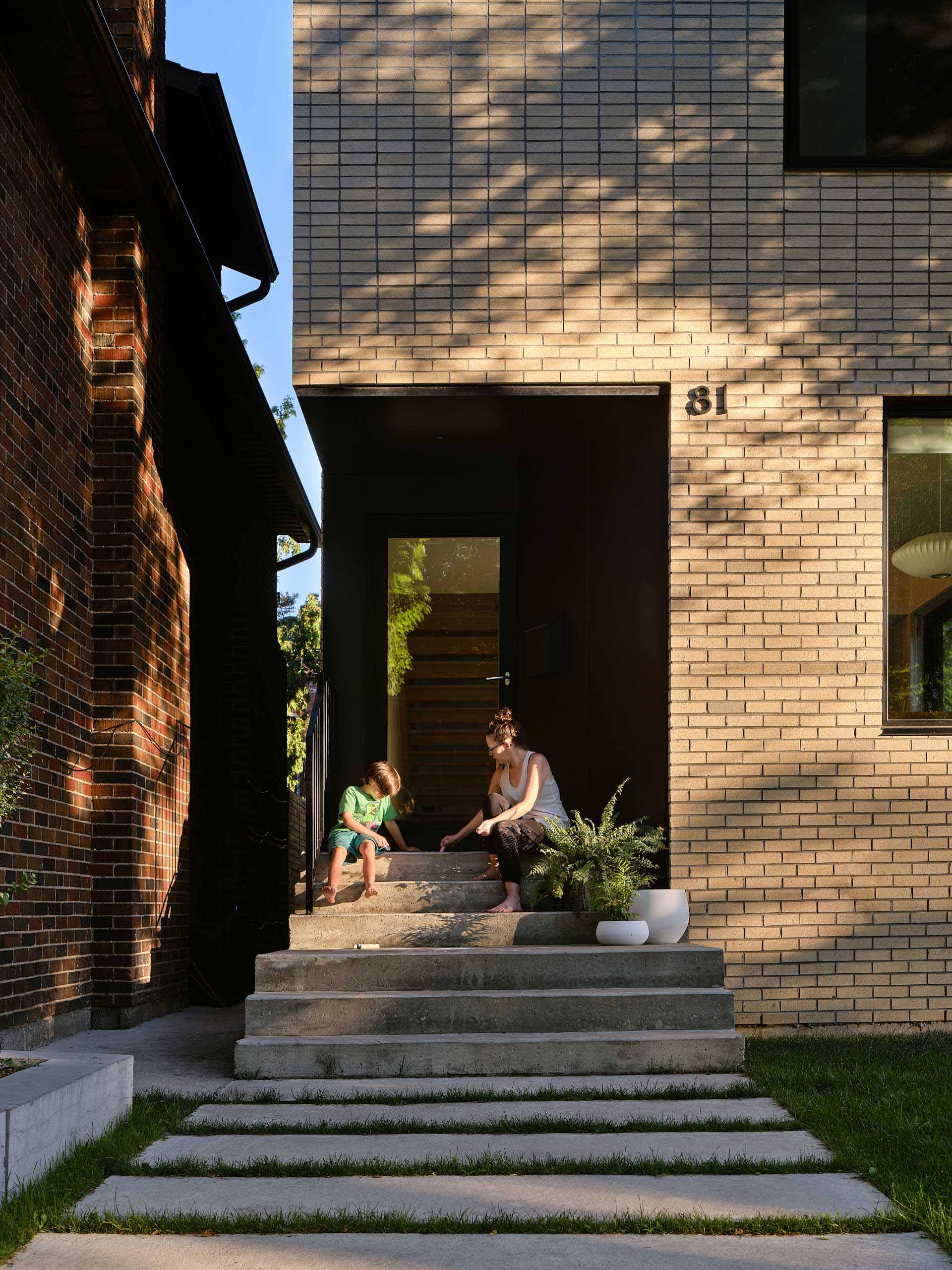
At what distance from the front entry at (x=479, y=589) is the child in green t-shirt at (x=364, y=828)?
1.42m

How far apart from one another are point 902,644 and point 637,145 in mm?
3146

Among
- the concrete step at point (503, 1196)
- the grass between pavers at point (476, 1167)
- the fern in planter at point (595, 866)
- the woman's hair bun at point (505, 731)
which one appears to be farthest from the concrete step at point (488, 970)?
the concrete step at point (503, 1196)

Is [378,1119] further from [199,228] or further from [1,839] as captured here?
[199,228]

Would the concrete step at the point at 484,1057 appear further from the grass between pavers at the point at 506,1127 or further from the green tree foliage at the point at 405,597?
the green tree foliage at the point at 405,597

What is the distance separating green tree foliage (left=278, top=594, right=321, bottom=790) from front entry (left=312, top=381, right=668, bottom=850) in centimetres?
1303

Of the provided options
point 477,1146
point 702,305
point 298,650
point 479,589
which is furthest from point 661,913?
point 298,650

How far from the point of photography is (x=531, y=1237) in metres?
3.47

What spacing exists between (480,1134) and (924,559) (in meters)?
4.33

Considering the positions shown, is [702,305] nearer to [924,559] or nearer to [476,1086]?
[924,559]

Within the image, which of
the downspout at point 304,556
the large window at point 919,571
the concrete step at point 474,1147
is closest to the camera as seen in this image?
the concrete step at point 474,1147

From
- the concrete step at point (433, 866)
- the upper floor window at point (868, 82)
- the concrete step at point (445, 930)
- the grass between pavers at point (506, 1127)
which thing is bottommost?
the grass between pavers at point (506, 1127)

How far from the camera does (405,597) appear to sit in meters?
10.0

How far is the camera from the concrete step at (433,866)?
786 centimetres

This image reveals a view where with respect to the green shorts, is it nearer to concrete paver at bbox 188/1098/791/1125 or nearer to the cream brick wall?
the cream brick wall
